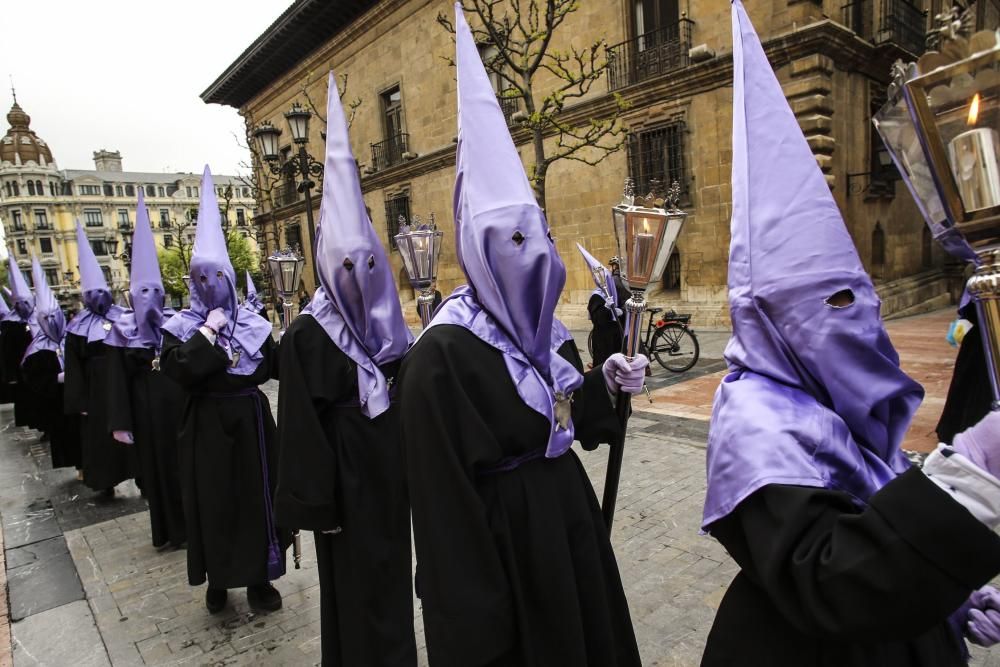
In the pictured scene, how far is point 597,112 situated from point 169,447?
13880 mm

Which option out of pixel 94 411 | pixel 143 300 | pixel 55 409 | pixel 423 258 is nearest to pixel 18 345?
pixel 55 409

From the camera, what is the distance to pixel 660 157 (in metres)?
14.4

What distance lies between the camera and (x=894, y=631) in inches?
44.6


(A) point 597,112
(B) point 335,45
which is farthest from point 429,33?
(A) point 597,112

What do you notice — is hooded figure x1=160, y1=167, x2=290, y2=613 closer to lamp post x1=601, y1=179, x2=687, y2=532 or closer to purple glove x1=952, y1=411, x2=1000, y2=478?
lamp post x1=601, y1=179, x2=687, y2=532

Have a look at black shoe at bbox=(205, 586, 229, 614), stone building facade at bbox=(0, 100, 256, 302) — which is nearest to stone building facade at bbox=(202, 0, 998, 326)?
black shoe at bbox=(205, 586, 229, 614)

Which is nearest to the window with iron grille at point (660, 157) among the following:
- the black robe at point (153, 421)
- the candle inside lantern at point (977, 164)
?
the black robe at point (153, 421)

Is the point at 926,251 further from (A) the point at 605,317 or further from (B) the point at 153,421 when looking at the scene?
(B) the point at 153,421

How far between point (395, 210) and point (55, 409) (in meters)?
17.5

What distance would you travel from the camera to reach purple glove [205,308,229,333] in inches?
149

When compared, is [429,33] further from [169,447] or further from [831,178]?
[169,447]

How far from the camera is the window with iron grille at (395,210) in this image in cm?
2295

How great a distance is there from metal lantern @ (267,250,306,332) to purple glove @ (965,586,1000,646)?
443 cm

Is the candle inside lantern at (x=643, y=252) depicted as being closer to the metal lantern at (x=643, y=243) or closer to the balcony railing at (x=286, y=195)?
the metal lantern at (x=643, y=243)
